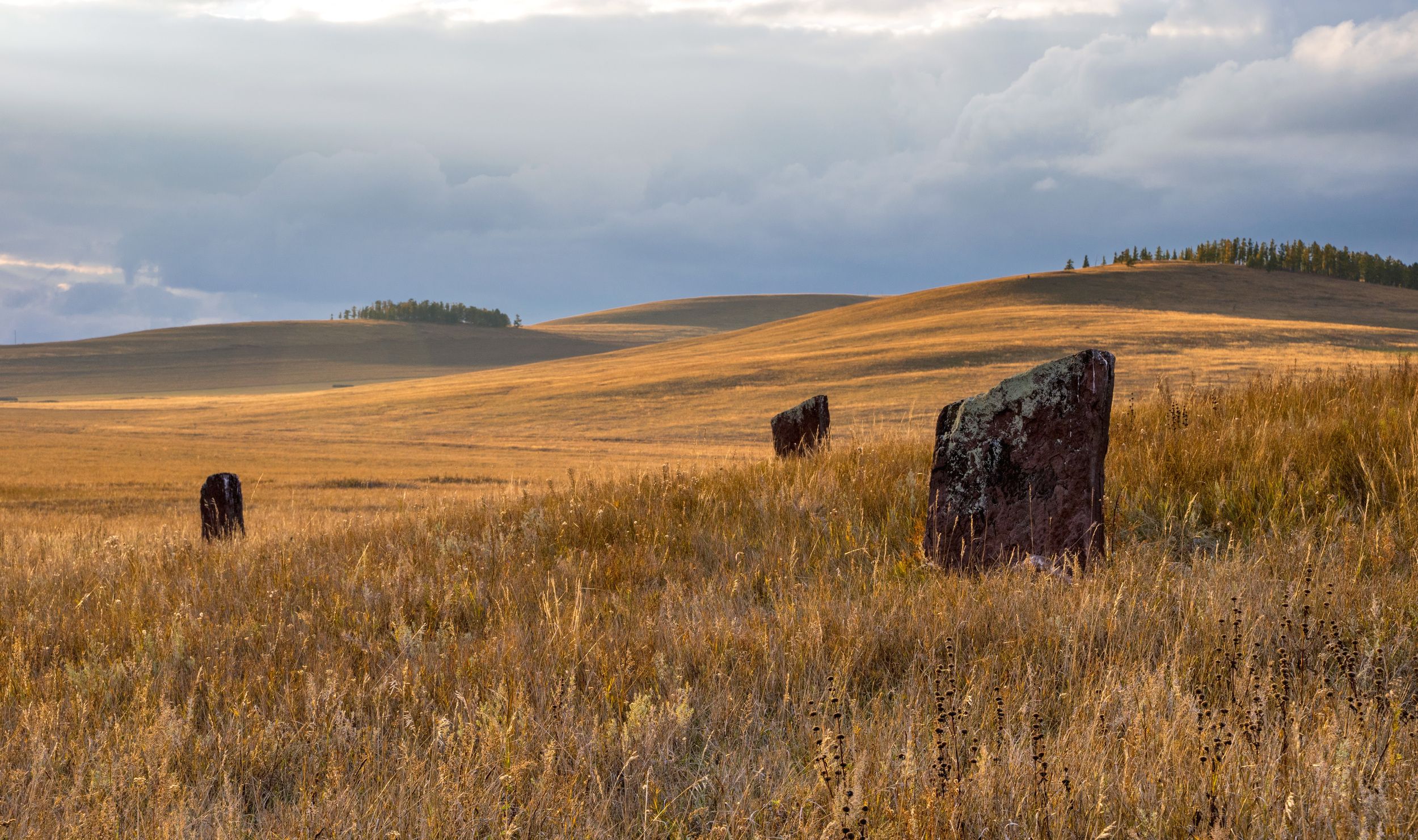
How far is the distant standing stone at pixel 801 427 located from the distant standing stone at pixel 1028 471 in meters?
4.05

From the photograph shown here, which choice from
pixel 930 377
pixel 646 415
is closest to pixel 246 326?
pixel 646 415

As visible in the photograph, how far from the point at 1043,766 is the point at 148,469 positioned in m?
32.5

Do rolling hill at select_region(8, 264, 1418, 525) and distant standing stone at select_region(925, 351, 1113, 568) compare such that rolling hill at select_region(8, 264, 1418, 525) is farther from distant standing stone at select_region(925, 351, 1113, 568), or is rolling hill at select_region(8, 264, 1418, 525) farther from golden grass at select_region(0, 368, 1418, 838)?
distant standing stone at select_region(925, 351, 1113, 568)

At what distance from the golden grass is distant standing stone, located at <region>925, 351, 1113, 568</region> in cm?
31

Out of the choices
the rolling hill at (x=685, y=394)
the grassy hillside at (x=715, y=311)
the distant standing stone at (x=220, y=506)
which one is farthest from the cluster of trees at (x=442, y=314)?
the distant standing stone at (x=220, y=506)

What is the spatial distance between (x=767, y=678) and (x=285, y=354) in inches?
4891

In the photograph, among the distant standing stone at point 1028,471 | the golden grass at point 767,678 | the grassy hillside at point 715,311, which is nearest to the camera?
the golden grass at point 767,678

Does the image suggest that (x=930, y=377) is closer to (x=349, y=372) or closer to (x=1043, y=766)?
(x=1043, y=766)

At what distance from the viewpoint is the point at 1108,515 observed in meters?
5.07

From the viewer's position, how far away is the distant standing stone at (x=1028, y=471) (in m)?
4.54

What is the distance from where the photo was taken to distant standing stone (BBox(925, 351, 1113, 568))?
14.9ft

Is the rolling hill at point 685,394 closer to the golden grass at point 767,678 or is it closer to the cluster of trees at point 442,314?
the golden grass at point 767,678

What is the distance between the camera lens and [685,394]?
49719 millimetres

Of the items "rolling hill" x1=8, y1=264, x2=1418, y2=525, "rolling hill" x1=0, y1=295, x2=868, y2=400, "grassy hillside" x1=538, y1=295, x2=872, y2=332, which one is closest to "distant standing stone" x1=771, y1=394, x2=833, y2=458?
"rolling hill" x1=8, y1=264, x2=1418, y2=525
